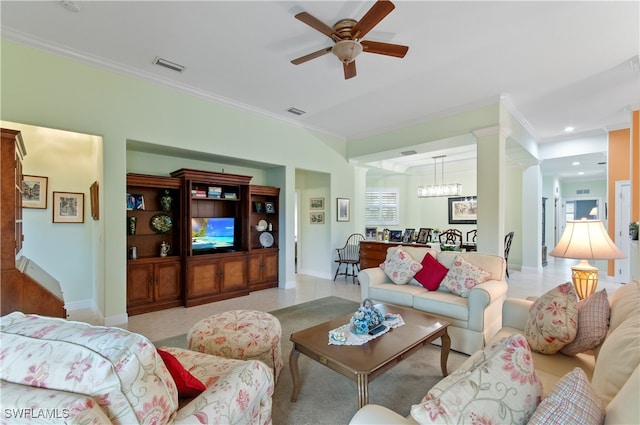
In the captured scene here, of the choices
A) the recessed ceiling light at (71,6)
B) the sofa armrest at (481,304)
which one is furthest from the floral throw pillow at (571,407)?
the recessed ceiling light at (71,6)

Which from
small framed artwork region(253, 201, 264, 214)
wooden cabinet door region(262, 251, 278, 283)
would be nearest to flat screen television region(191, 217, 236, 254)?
small framed artwork region(253, 201, 264, 214)

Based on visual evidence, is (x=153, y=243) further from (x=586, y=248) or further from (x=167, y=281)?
(x=586, y=248)

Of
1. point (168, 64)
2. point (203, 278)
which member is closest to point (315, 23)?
point (168, 64)

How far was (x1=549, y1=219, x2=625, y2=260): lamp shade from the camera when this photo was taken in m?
2.50

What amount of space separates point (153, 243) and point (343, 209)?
3732 mm

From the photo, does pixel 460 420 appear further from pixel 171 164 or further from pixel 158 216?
pixel 171 164

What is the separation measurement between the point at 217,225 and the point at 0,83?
2938mm

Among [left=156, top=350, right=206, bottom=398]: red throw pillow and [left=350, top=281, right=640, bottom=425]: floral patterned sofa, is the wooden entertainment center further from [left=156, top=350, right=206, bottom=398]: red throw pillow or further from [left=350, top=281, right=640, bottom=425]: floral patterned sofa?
[left=350, top=281, right=640, bottom=425]: floral patterned sofa

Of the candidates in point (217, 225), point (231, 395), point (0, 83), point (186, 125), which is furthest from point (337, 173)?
point (231, 395)

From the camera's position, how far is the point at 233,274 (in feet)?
16.1

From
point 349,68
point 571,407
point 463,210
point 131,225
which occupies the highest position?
point 349,68

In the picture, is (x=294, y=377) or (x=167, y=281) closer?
(x=294, y=377)

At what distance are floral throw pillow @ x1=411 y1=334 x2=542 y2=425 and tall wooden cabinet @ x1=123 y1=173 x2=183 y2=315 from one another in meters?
4.21

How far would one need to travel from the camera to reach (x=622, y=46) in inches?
123
